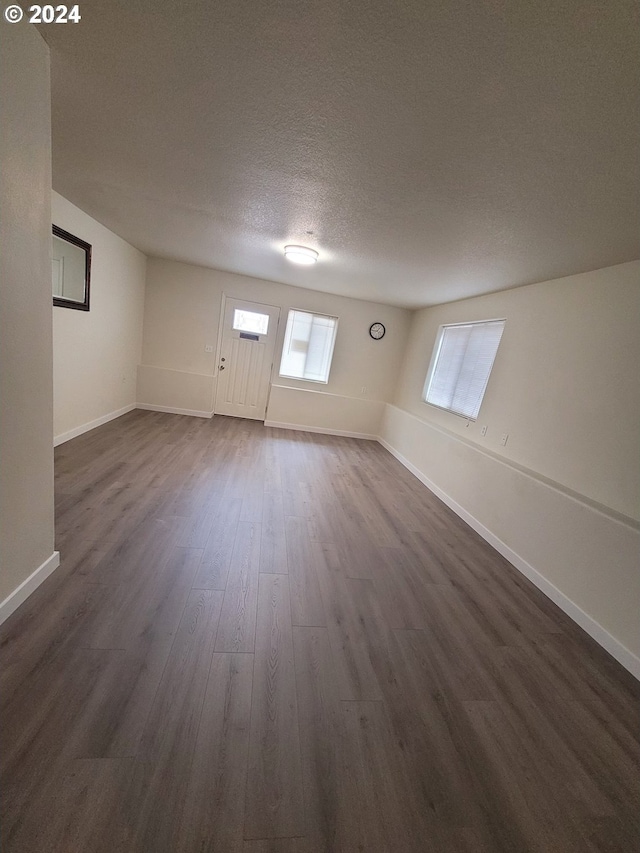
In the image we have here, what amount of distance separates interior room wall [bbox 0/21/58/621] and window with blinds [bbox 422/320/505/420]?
12.4 feet

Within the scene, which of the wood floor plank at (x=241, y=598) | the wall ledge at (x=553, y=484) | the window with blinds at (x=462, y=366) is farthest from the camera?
the window with blinds at (x=462, y=366)

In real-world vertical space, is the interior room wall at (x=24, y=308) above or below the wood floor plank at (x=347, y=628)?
above

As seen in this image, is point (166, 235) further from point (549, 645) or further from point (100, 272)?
point (549, 645)

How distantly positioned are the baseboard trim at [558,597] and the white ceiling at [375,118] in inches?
93.6

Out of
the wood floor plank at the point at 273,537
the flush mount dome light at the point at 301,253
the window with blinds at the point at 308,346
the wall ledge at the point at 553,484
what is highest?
the flush mount dome light at the point at 301,253

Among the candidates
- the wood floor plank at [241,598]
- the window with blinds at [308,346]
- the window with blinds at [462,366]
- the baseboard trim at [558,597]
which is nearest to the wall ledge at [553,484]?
the window with blinds at [462,366]

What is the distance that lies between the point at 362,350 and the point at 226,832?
5408 mm

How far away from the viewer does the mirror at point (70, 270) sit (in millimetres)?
2938

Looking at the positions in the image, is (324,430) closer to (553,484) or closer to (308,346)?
(308,346)

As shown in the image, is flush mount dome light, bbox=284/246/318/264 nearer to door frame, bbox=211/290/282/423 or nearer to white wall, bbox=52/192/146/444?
door frame, bbox=211/290/282/423

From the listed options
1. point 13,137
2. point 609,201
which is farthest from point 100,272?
point 609,201

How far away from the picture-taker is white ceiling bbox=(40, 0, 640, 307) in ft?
3.18

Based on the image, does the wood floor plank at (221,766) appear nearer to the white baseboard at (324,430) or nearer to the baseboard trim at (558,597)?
the baseboard trim at (558,597)

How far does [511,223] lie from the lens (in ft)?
6.46
